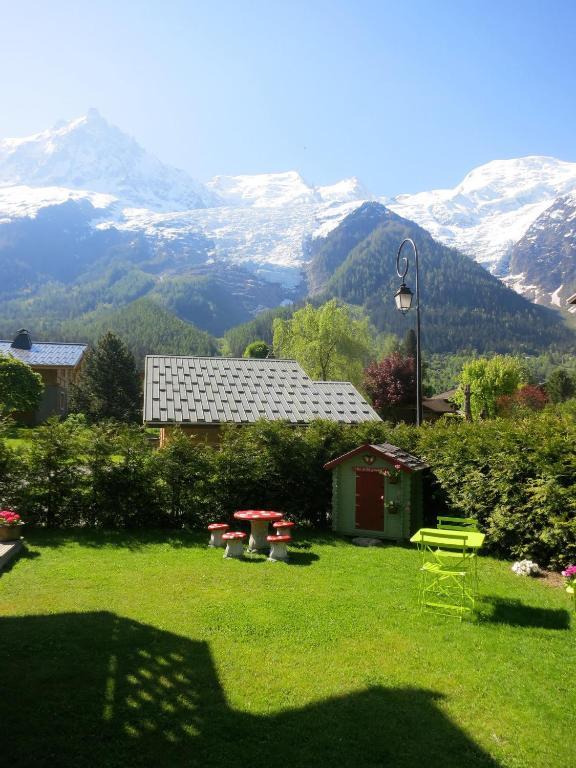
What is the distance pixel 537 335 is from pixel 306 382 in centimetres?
17694

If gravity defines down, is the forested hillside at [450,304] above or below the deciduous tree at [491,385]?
above

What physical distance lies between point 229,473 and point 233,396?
14.9ft

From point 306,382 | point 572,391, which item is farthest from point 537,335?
point 306,382

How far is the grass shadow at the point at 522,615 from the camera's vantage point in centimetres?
738

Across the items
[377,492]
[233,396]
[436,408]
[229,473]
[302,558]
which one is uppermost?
[436,408]

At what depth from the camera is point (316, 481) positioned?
14.2 meters

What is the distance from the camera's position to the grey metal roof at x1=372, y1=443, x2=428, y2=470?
1269 cm

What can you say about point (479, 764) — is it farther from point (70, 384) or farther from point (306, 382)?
point (70, 384)

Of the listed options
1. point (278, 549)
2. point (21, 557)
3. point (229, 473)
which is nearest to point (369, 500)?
point (278, 549)

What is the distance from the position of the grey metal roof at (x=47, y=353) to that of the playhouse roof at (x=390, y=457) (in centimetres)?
3863

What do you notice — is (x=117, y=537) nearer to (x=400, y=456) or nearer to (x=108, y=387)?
(x=400, y=456)

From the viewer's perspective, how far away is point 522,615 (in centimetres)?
774

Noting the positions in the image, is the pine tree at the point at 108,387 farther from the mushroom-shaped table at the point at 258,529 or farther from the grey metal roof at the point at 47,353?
the mushroom-shaped table at the point at 258,529

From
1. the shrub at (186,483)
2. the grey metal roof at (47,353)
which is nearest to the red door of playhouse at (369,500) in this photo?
the shrub at (186,483)
